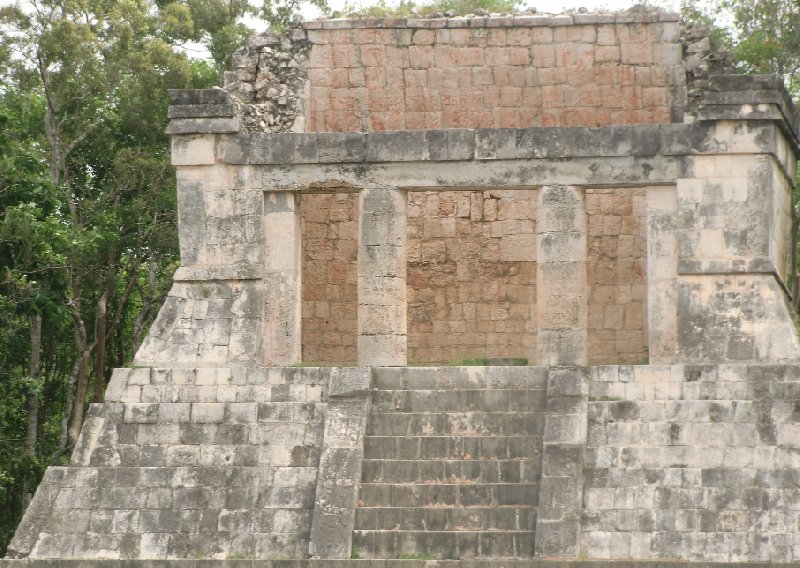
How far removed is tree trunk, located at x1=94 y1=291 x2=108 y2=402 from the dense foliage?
2cm

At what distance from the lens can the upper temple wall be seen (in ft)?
74.7

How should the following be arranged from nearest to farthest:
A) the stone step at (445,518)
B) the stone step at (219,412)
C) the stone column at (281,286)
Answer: the stone step at (445,518), the stone step at (219,412), the stone column at (281,286)

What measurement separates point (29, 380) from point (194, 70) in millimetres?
6345

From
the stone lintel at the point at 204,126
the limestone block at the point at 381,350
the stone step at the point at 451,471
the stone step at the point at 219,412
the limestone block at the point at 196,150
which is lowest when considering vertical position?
the stone step at the point at 451,471

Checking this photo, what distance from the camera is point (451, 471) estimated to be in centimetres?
1886

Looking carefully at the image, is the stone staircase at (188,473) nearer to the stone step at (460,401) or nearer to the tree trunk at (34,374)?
the stone step at (460,401)

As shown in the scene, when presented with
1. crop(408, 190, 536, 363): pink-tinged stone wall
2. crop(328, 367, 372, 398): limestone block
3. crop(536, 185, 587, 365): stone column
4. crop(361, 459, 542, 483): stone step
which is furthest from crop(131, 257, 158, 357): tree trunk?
crop(361, 459, 542, 483): stone step

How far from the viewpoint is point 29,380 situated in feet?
76.1

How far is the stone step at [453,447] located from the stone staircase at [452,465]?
0.01 meters

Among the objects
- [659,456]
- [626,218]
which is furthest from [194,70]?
[659,456]

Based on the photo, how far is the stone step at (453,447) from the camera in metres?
19.0

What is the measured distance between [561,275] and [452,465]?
2.83 meters

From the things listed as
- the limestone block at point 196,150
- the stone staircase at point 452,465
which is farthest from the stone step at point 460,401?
the limestone block at point 196,150

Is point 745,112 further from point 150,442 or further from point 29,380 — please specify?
point 29,380
